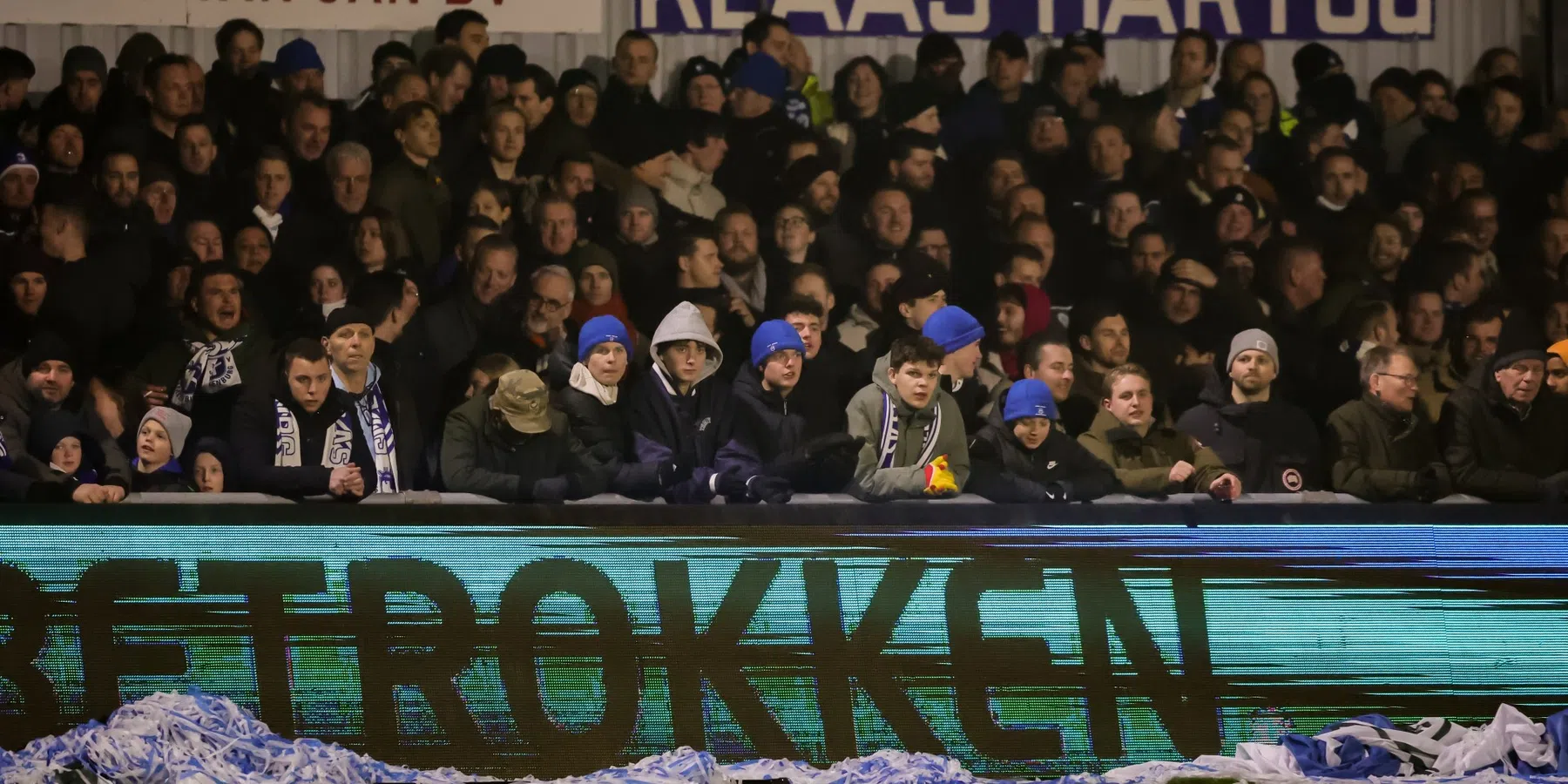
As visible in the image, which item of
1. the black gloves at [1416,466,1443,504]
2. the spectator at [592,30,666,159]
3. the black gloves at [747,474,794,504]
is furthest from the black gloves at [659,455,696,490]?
the black gloves at [1416,466,1443,504]

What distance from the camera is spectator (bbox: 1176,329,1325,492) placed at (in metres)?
5.19

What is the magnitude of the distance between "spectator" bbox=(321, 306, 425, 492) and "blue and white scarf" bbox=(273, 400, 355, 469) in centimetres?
5

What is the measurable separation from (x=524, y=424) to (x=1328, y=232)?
10.2 ft

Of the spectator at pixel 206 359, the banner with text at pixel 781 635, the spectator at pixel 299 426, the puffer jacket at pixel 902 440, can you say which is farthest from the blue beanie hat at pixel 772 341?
the spectator at pixel 206 359

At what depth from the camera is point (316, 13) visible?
576cm

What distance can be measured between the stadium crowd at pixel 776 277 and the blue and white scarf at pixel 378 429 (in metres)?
0.02

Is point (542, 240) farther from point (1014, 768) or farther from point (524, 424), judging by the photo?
point (1014, 768)

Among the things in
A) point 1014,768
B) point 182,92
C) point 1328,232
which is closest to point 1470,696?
point 1014,768

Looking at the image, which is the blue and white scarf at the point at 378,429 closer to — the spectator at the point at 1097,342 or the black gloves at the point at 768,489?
the black gloves at the point at 768,489

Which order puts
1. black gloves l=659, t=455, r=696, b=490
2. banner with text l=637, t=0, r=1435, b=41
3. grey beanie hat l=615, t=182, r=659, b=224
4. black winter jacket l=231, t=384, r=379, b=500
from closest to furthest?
black winter jacket l=231, t=384, r=379, b=500 < black gloves l=659, t=455, r=696, b=490 < grey beanie hat l=615, t=182, r=659, b=224 < banner with text l=637, t=0, r=1435, b=41

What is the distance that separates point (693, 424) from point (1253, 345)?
2.05 m

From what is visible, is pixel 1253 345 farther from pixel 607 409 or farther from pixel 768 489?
pixel 607 409

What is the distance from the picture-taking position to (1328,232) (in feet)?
18.5

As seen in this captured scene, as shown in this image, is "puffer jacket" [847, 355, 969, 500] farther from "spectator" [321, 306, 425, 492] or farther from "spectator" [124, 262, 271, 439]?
"spectator" [124, 262, 271, 439]
